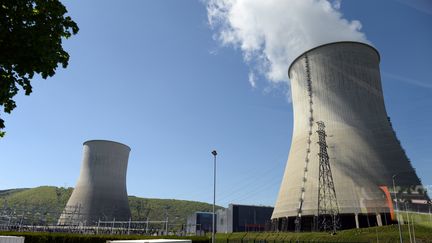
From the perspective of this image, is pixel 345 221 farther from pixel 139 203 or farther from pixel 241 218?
pixel 139 203

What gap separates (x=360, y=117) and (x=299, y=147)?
23.9 ft

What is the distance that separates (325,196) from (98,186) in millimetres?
32664

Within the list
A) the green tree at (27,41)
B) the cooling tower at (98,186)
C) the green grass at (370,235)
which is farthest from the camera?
the cooling tower at (98,186)

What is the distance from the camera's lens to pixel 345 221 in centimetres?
3988

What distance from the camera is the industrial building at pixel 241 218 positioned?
6669cm

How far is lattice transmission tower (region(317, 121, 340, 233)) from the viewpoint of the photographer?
35.7m

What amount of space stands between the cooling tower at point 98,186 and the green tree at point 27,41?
4667 cm

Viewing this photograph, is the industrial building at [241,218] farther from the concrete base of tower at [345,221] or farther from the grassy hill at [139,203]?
the grassy hill at [139,203]

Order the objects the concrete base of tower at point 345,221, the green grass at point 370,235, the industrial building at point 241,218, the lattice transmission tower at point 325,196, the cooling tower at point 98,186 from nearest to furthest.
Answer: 1. the green grass at point 370,235
2. the concrete base of tower at point 345,221
3. the lattice transmission tower at point 325,196
4. the cooling tower at point 98,186
5. the industrial building at point 241,218

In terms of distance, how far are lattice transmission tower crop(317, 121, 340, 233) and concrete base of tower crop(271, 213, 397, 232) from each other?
103cm

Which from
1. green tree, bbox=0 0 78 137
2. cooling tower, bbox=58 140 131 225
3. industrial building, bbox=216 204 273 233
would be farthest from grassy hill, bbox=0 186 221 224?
green tree, bbox=0 0 78 137

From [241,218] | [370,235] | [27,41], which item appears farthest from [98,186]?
[27,41]

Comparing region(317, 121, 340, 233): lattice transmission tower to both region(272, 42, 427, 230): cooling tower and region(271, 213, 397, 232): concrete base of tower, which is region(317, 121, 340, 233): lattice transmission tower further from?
region(271, 213, 397, 232): concrete base of tower

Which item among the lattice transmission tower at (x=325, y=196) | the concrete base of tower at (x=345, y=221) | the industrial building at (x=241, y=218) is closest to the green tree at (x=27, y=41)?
the lattice transmission tower at (x=325, y=196)
